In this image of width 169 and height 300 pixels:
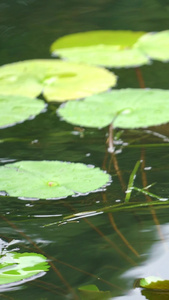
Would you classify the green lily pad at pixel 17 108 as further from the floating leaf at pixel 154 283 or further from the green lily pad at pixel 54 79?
the floating leaf at pixel 154 283

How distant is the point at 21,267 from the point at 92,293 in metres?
0.12

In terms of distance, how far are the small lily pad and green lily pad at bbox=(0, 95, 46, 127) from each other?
1.87 feet

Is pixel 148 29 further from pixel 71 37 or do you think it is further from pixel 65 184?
pixel 65 184

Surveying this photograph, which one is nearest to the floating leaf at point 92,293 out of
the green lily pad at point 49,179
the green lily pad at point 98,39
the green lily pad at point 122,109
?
the green lily pad at point 49,179

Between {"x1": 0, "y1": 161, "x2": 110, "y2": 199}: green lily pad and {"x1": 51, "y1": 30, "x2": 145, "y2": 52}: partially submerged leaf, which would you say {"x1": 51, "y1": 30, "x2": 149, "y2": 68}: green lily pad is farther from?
{"x1": 0, "y1": 161, "x2": 110, "y2": 199}: green lily pad

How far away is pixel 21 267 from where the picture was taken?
0.84 metres

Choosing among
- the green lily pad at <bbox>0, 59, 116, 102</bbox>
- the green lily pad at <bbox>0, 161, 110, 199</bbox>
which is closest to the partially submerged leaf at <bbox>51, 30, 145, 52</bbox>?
the green lily pad at <bbox>0, 59, 116, 102</bbox>

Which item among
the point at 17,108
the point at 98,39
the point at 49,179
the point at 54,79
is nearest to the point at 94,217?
the point at 49,179

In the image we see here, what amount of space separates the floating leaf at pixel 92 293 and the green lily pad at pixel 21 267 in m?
0.08

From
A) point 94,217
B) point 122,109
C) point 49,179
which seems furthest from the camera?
point 122,109

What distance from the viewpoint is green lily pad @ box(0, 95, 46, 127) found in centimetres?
141

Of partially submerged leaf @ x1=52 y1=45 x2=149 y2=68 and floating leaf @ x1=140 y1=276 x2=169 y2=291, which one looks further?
partially submerged leaf @ x1=52 y1=45 x2=149 y2=68

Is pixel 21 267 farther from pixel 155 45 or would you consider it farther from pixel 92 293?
pixel 155 45

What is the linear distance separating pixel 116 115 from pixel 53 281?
0.61 m
